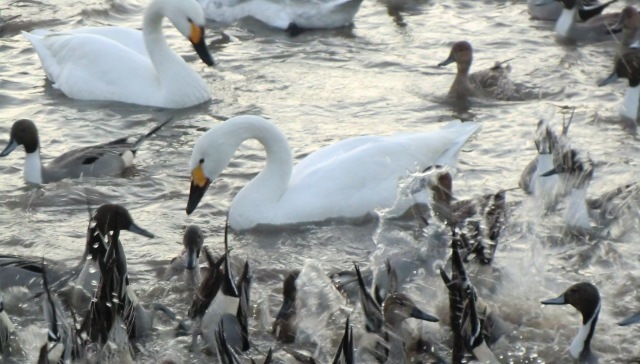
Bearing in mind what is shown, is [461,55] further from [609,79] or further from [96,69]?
[96,69]

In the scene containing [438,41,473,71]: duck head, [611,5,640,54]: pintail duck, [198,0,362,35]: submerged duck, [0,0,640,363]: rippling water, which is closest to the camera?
[0,0,640,363]: rippling water

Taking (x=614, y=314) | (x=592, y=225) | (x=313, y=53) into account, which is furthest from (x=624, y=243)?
(x=313, y=53)

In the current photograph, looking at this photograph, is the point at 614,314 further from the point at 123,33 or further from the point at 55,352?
the point at 123,33

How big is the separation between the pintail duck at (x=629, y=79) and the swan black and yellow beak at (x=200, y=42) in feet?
10.9

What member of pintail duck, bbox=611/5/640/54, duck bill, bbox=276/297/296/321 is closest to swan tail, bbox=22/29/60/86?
duck bill, bbox=276/297/296/321

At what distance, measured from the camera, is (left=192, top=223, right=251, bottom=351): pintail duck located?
6.38 meters

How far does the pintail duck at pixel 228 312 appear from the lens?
6.38 m

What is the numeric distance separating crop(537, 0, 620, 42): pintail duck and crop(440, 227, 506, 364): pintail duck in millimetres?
6422

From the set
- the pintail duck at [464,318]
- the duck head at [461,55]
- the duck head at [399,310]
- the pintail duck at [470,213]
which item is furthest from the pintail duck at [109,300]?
the duck head at [461,55]

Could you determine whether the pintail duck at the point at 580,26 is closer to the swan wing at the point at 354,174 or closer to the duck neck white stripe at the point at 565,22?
the duck neck white stripe at the point at 565,22

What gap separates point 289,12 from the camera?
12.9m

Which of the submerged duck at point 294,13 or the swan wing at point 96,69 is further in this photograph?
the submerged duck at point 294,13

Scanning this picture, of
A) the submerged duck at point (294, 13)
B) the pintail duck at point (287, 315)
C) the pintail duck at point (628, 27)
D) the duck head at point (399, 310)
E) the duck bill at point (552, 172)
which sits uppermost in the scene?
the duck head at point (399, 310)

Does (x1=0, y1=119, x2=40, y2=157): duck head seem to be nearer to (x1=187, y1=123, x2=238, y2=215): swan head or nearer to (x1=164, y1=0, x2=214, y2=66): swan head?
(x1=187, y1=123, x2=238, y2=215): swan head
